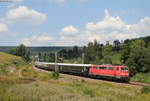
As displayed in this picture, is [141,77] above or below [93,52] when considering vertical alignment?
below

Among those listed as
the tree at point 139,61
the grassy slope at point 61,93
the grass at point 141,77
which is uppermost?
the tree at point 139,61

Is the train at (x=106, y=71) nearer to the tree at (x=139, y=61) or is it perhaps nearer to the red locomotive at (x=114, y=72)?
the red locomotive at (x=114, y=72)

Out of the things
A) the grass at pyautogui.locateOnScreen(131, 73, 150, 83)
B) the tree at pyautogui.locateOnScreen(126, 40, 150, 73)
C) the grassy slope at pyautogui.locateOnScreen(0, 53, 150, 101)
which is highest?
the tree at pyautogui.locateOnScreen(126, 40, 150, 73)

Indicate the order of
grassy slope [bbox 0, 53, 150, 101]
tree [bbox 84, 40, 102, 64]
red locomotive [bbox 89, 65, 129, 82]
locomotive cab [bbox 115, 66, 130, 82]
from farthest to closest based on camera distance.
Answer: tree [bbox 84, 40, 102, 64] < red locomotive [bbox 89, 65, 129, 82] < locomotive cab [bbox 115, 66, 130, 82] < grassy slope [bbox 0, 53, 150, 101]

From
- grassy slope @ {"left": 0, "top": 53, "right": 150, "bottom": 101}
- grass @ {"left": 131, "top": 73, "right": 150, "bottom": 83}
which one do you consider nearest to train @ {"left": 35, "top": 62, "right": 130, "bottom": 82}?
grass @ {"left": 131, "top": 73, "right": 150, "bottom": 83}

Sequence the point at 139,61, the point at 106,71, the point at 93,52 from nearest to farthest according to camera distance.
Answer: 1. the point at 106,71
2. the point at 139,61
3. the point at 93,52

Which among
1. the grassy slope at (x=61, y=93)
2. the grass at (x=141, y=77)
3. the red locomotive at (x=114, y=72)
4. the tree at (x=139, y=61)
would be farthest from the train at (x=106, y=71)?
the grassy slope at (x=61, y=93)

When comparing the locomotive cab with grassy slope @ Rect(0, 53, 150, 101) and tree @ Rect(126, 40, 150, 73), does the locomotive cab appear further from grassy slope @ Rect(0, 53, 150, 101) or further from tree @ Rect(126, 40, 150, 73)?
tree @ Rect(126, 40, 150, 73)

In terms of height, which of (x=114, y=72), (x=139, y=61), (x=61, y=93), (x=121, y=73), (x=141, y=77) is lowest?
(x=141, y=77)

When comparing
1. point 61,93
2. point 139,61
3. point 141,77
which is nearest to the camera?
point 61,93

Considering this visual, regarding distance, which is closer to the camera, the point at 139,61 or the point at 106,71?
the point at 106,71

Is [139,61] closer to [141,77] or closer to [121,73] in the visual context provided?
[141,77]

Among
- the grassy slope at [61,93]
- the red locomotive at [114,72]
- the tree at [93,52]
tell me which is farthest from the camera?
the tree at [93,52]

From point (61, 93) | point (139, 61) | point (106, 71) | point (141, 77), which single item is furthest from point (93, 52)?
point (61, 93)
